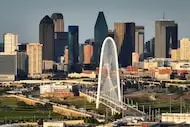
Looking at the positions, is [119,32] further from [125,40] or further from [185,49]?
[185,49]

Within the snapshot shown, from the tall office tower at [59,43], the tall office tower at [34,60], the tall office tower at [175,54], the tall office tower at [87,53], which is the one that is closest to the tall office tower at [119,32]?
the tall office tower at [87,53]

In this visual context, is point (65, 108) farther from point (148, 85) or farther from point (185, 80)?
point (185, 80)

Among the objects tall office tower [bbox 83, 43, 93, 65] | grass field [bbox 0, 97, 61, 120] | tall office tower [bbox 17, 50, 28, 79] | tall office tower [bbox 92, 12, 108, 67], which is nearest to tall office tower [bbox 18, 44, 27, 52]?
tall office tower [bbox 17, 50, 28, 79]

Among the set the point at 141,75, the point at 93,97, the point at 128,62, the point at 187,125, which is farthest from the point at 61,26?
the point at 187,125

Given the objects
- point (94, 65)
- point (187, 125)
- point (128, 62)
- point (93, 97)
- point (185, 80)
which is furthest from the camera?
point (128, 62)

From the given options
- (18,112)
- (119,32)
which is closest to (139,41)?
(119,32)

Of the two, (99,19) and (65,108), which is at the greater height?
(99,19)
